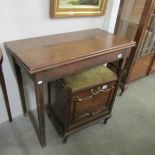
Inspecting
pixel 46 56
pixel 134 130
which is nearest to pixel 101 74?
pixel 46 56

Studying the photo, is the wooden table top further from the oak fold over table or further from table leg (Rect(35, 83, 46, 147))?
table leg (Rect(35, 83, 46, 147))

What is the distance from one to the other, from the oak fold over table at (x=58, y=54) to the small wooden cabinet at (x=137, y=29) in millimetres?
564

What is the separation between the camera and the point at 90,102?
1.44 metres

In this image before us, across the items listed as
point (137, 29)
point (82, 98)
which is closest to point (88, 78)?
point (82, 98)

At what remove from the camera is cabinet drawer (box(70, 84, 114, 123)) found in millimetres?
1338

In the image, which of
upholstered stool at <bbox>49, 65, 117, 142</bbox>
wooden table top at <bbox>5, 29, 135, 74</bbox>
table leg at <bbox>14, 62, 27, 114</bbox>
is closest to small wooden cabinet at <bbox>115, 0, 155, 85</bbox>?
wooden table top at <bbox>5, 29, 135, 74</bbox>

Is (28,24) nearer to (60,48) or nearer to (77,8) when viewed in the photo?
(60,48)

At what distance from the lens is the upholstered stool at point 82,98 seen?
1.30m

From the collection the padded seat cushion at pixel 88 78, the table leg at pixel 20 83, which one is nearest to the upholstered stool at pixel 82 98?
the padded seat cushion at pixel 88 78

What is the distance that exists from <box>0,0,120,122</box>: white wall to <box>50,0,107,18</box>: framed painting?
58 mm

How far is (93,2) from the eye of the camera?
1.58 metres

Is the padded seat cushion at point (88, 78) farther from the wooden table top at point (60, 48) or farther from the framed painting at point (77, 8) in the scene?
the framed painting at point (77, 8)

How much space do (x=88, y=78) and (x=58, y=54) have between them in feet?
1.20

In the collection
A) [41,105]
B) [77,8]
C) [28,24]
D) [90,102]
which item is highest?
[77,8]
